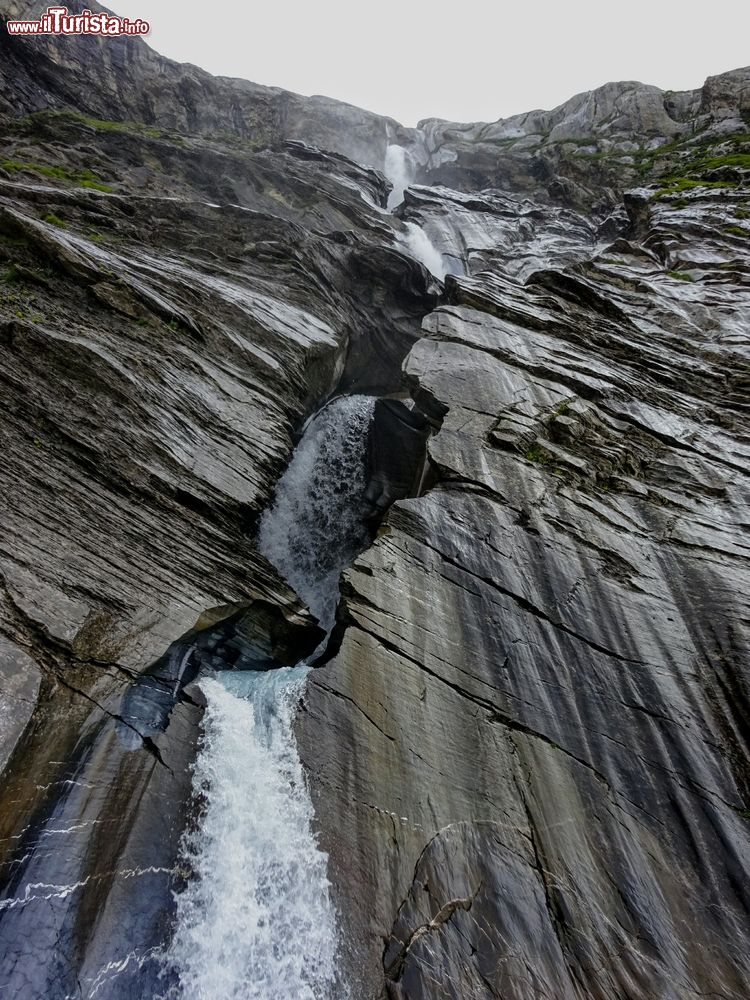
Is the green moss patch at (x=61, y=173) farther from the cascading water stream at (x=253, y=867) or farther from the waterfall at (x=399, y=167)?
the waterfall at (x=399, y=167)

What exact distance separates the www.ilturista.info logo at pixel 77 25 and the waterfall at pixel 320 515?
43.5 metres

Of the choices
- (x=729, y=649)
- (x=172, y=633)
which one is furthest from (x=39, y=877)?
(x=729, y=649)

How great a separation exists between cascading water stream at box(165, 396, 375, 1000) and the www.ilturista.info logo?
52.4 metres

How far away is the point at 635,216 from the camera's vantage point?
114 feet

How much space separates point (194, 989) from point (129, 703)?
161 inches

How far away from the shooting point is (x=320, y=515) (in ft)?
56.6

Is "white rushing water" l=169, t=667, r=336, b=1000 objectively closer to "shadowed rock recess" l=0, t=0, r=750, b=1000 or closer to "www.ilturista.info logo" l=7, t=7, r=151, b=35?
"shadowed rock recess" l=0, t=0, r=750, b=1000

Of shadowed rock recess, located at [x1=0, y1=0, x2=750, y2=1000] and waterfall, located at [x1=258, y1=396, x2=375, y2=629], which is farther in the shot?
waterfall, located at [x1=258, y1=396, x2=375, y2=629]

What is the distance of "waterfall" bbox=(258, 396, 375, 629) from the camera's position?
1591cm

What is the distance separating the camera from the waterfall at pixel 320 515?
52.2ft

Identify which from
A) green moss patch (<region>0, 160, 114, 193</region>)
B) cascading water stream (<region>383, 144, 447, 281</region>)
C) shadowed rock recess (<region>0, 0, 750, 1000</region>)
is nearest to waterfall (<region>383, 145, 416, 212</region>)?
cascading water stream (<region>383, 144, 447, 281</region>)

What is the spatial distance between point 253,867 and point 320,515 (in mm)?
10872

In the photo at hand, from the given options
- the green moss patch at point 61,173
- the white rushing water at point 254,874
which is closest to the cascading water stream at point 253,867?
the white rushing water at point 254,874

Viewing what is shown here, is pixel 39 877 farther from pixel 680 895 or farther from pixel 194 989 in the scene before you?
pixel 680 895
